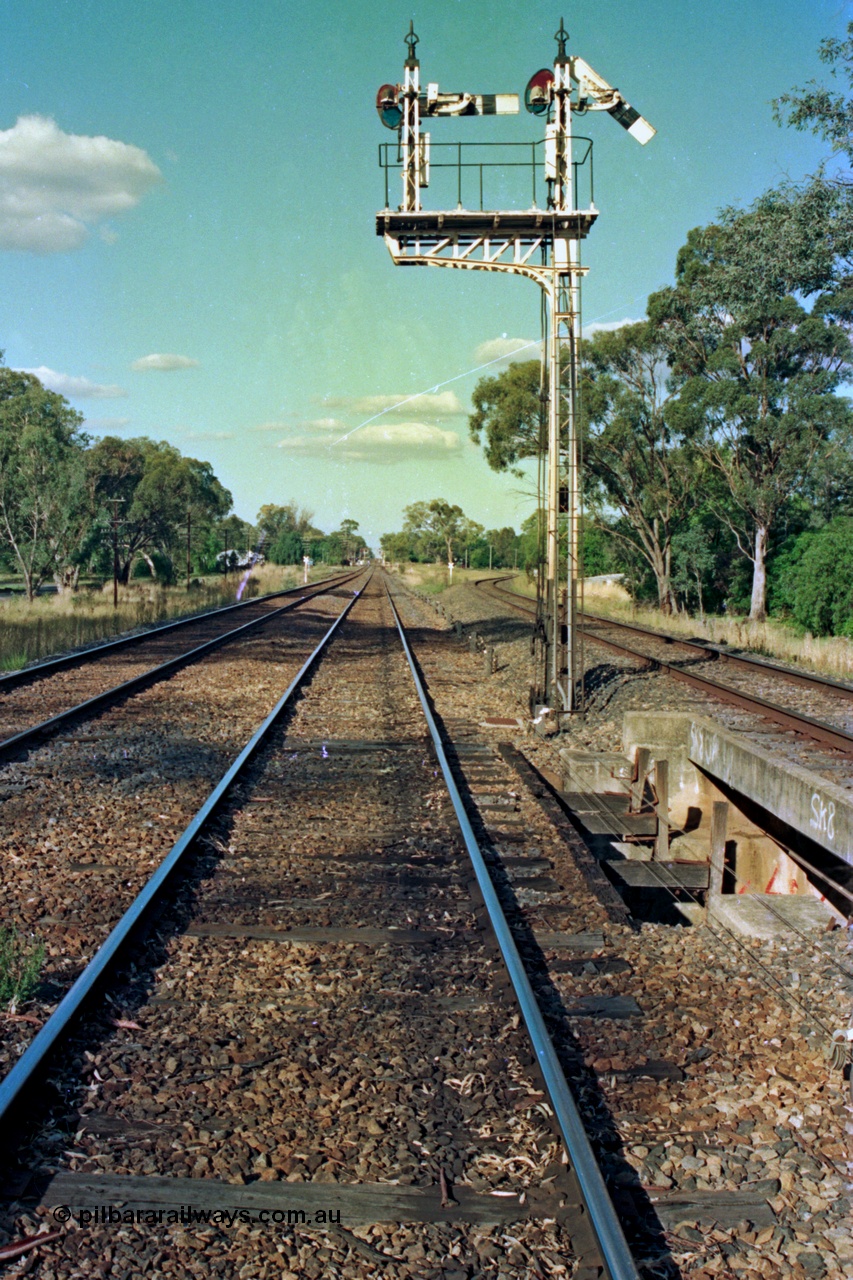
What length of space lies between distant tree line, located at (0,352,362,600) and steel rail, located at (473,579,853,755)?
28525 millimetres

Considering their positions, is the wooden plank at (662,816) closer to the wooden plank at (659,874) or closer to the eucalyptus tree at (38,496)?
the wooden plank at (659,874)

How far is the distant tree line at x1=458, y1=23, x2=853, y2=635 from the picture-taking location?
93.1 ft

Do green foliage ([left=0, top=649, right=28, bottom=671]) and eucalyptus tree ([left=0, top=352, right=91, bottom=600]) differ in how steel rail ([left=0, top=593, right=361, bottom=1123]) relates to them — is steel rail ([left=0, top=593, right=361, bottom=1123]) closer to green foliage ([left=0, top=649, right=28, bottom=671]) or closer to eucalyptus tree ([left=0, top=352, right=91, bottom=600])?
green foliage ([left=0, top=649, right=28, bottom=671])

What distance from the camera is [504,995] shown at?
15.0 ft

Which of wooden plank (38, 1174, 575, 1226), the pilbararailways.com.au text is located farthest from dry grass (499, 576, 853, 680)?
the pilbararailways.com.au text

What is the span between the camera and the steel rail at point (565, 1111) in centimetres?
276

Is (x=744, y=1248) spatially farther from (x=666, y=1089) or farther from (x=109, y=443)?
(x=109, y=443)

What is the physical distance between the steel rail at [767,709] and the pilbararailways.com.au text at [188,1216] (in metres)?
8.29

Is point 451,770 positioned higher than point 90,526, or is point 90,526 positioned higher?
point 90,526

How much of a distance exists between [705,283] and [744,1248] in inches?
1315

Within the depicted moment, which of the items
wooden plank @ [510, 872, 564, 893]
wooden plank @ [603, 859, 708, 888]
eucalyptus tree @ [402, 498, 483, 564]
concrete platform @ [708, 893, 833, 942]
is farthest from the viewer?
eucalyptus tree @ [402, 498, 483, 564]

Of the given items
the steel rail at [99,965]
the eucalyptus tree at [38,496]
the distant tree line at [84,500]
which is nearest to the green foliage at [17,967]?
the steel rail at [99,965]

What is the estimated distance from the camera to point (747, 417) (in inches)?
1236

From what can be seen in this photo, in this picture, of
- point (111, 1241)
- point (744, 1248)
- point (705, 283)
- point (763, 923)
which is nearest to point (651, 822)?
point (763, 923)
